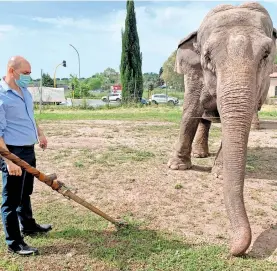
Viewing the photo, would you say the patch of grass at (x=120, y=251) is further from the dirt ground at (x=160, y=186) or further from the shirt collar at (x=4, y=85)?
the shirt collar at (x=4, y=85)

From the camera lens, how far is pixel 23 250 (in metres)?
3.55

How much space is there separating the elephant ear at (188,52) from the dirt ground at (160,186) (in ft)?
5.70

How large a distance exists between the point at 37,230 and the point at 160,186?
2.21 meters

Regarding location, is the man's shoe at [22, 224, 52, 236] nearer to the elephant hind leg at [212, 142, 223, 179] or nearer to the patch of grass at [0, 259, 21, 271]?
the patch of grass at [0, 259, 21, 271]

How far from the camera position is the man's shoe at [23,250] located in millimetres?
3533

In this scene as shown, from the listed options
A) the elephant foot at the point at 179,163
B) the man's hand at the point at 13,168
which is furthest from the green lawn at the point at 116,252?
the elephant foot at the point at 179,163

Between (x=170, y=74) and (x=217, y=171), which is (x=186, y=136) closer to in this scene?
(x=217, y=171)

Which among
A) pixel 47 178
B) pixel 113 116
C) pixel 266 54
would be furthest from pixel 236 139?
pixel 113 116

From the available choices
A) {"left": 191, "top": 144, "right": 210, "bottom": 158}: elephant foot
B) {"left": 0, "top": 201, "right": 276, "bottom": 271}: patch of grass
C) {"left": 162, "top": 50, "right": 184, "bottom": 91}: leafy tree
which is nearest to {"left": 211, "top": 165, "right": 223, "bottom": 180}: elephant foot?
{"left": 191, "top": 144, "right": 210, "bottom": 158}: elephant foot

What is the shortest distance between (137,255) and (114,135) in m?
7.59

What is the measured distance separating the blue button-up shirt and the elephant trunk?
1798mm

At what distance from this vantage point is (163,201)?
515 cm

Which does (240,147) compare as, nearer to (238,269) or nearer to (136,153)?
(238,269)

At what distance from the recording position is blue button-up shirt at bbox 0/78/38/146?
3475 mm
